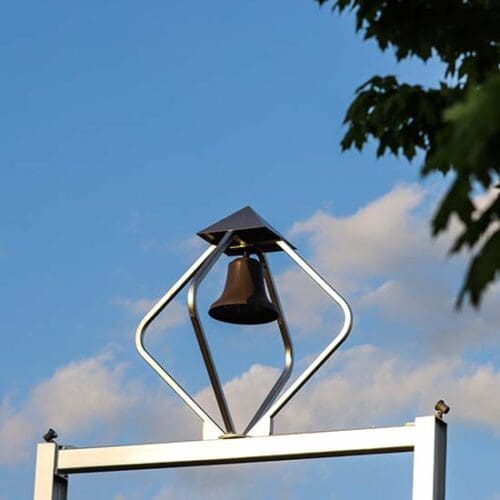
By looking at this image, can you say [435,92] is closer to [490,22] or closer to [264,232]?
[490,22]

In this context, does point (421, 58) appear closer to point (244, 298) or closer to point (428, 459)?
point (428, 459)

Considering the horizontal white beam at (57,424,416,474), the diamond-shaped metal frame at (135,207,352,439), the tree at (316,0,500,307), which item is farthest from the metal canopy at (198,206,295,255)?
the tree at (316,0,500,307)

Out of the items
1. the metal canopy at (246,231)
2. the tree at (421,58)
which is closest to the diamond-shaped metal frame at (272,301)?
the metal canopy at (246,231)

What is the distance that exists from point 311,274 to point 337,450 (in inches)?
61.7

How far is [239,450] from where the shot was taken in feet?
36.1

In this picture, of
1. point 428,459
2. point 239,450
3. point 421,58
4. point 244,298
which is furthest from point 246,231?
point 421,58

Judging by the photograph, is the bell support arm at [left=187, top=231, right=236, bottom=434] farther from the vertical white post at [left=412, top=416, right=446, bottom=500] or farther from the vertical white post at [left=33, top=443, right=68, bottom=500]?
the vertical white post at [left=412, top=416, right=446, bottom=500]

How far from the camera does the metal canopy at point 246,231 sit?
1209 cm

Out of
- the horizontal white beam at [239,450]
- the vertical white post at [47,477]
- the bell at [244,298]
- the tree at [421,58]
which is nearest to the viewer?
the tree at [421,58]

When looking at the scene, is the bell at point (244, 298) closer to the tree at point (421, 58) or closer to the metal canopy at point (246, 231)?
the metal canopy at point (246, 231)

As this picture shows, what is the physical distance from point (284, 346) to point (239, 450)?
136 cm

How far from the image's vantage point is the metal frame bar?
10.4m

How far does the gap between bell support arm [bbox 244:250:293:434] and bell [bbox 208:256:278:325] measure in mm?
57

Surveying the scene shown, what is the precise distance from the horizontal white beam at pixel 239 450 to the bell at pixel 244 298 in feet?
4.82
